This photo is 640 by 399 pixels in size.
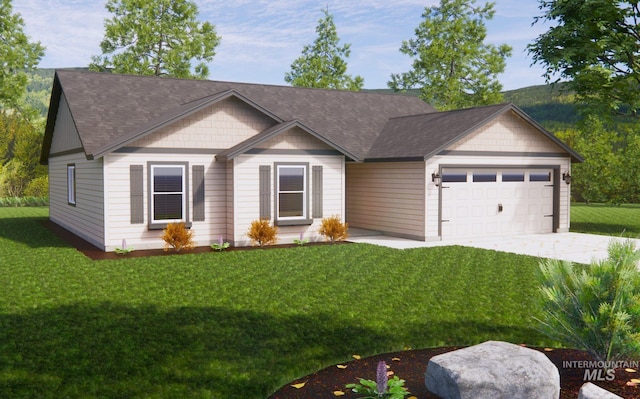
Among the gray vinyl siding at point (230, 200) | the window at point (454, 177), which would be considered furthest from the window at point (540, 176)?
the gray vinyl siding at point (230, 200)

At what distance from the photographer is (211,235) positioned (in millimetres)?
16641

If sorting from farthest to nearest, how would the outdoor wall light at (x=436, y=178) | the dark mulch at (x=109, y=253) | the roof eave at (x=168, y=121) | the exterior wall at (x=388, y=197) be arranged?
the exterior wall at (x=388, y=197) < the outdoor wall light at (x=436, y=178) < the roof eave at (x=168, y=121) < the dark mulch at (x=109, y=253)

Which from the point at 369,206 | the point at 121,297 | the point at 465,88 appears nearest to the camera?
the point at 121,297

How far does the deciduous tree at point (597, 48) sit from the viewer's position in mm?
20422

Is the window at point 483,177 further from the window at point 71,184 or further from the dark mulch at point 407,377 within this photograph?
the window at point 71,184

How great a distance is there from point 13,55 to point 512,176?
28773mm

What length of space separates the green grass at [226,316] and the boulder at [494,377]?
162cm

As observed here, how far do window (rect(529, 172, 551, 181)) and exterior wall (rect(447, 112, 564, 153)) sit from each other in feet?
2.57

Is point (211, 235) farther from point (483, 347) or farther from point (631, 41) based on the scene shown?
point (631, 41)

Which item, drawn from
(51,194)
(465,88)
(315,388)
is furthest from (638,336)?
(465,88)

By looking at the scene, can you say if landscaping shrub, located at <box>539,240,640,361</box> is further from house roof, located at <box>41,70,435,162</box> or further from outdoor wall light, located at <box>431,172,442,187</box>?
outdoor wall light, located at <box>431,172,442,187</box>

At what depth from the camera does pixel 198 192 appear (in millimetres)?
16344

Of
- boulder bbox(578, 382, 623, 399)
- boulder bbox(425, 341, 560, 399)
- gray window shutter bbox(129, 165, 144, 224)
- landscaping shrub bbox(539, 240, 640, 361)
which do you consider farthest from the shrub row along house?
boulder bbox(578, 382, 623, 399)

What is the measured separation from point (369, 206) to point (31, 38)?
85.7 feet
